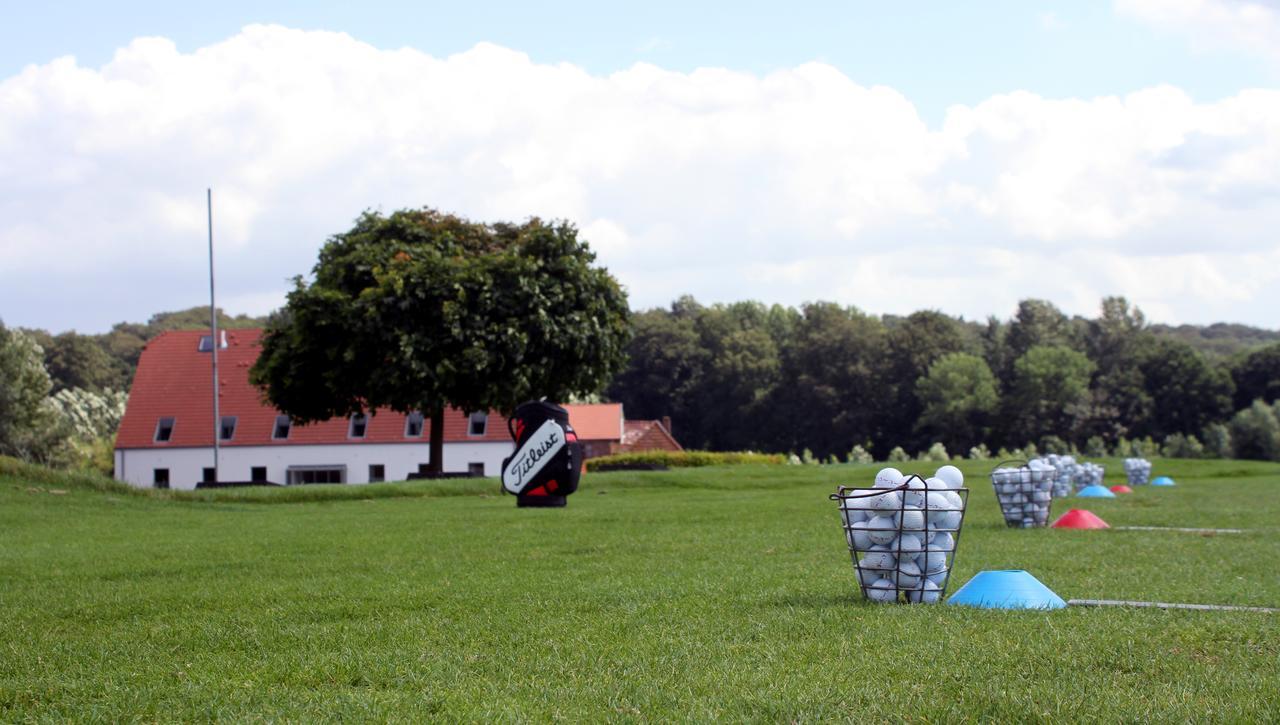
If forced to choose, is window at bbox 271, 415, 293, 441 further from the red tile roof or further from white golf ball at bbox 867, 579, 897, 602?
white golf ball at bbox 867, 579, 897, 602

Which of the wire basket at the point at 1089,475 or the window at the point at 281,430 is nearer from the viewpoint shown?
the wire basket at the point at 1089,475

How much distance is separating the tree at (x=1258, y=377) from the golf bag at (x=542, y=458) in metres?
76.6

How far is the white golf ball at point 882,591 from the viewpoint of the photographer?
24.1 ft

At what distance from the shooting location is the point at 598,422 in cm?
7706

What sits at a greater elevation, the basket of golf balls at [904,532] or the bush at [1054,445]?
the basket of golf balls at [904,532]

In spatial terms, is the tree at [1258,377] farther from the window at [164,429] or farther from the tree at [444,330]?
the window at [164,429]

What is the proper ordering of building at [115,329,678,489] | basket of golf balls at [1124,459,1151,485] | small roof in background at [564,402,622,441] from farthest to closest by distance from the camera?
small roof in background at [564,402,622,441], building at [115,329,678,489], basket of golf balls at [1124,459,1151,485]

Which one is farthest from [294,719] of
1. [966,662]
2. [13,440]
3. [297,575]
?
[13,440]

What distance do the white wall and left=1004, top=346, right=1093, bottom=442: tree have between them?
140ft

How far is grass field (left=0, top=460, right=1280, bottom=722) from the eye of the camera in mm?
4785

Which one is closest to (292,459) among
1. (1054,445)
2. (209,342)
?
(209,342)

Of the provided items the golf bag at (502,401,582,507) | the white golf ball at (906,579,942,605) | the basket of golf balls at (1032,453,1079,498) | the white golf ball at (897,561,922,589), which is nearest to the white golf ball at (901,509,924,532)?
the white golf ball at (897,561,922,589)

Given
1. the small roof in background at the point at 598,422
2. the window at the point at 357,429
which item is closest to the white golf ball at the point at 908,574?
the window at the point at 357,429

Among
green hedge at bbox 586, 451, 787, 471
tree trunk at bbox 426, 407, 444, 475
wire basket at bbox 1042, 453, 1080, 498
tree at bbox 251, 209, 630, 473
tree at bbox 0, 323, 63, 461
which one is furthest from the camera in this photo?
tree at bbox 0, 323, 63, 461
